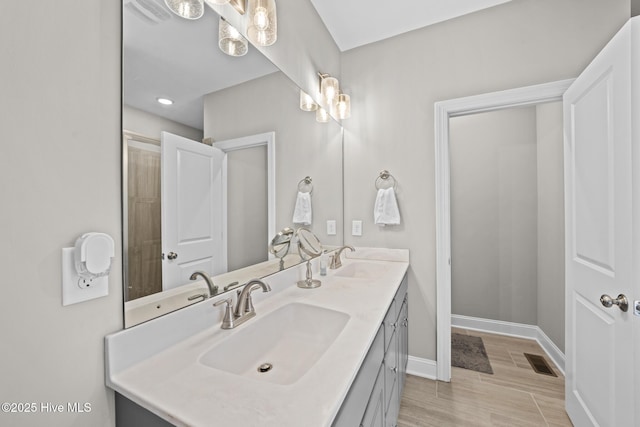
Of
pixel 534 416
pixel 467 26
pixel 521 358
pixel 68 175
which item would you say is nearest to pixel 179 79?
pixel 68 175

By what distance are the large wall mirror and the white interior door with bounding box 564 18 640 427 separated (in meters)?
1.49

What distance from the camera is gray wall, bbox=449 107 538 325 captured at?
2.63 m

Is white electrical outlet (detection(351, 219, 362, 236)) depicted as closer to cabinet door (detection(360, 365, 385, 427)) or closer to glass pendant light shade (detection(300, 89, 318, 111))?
glass pendant light shade (detection(300, 89, 318, 111))

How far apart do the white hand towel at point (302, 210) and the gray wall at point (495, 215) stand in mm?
1924

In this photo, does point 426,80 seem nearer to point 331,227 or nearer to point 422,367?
point 331,227

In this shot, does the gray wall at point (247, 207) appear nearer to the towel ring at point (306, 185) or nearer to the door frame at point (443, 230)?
the towel ring at point (306, 185)

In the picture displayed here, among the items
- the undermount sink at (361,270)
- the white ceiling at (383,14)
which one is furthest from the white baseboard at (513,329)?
the white ceiling at (383,14)

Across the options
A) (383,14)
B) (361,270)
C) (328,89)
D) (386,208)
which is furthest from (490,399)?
(383,14)

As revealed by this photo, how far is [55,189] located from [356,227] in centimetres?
189

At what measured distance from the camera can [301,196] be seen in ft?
5.54

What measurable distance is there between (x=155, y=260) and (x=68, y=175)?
1.06ft

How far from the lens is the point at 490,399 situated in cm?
177

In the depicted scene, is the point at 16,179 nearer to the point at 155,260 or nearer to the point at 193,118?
the point at 155,260

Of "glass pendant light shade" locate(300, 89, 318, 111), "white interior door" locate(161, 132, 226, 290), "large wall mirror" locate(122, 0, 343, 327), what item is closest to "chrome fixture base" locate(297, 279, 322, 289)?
"large wall mirror" locate(122, 0, 343, 327)
